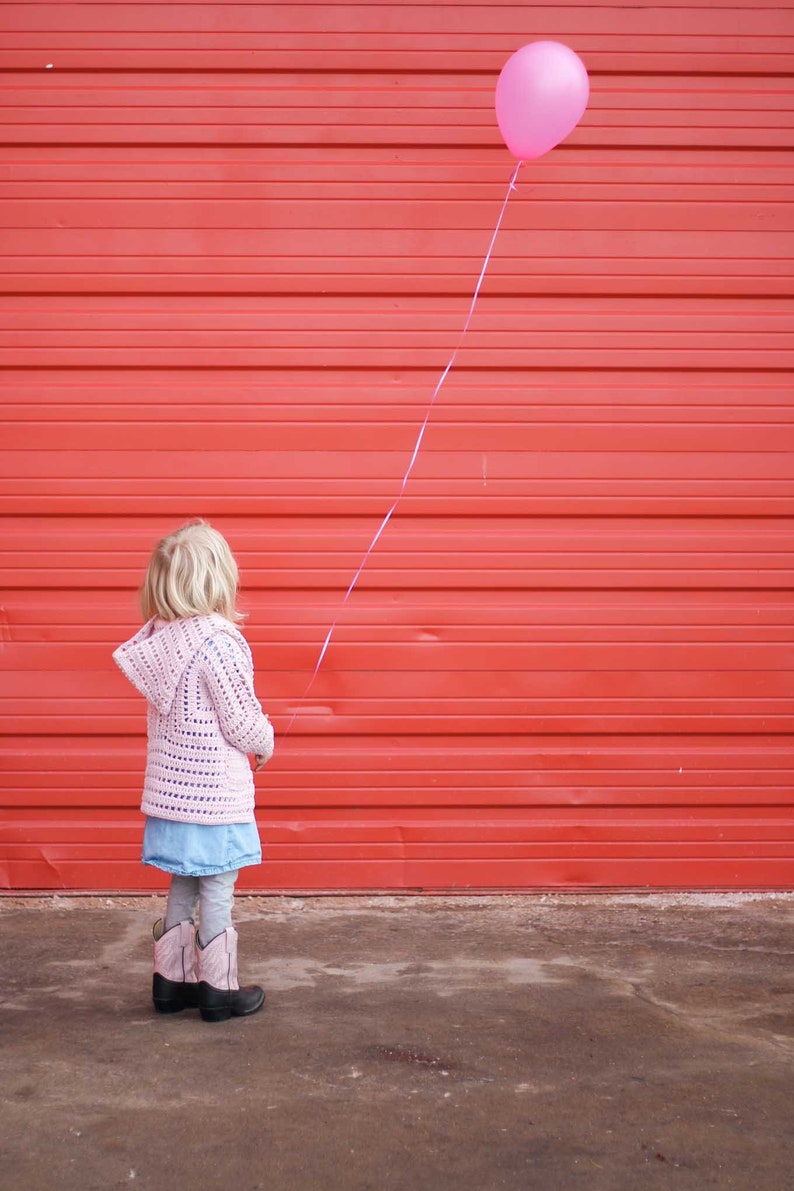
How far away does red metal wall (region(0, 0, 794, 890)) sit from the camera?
15.5 feet

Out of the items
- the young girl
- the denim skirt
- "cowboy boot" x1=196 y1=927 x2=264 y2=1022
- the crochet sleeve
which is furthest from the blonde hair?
"cowboy boot" x1=196 y1=927 x2=264 y2=1022

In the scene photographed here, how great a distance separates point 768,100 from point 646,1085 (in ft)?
12.0

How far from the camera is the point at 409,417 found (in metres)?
4.76

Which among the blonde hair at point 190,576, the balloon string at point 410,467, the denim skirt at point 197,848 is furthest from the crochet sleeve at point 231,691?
the balloon string at point 410,467

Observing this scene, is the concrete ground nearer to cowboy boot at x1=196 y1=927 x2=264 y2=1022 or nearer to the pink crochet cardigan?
cowboy boot at x1=196 y1=927 x2=264 y2=1022

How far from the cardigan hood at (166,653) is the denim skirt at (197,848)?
0.34 meters

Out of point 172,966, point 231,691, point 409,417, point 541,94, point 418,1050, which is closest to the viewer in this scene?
point 418,1050

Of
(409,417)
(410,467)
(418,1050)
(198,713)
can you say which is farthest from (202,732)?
(409,417)

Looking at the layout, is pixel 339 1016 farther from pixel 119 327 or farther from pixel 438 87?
pixel 438 87

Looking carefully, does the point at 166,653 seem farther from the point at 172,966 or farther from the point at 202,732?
the point at 172,966

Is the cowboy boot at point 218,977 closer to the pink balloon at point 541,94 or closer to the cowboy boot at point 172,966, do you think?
the cowboy boot at point 172,966

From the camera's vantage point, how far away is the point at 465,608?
4.79m

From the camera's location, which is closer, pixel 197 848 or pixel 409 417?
pixel 197 848

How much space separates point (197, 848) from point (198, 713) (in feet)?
1.26
